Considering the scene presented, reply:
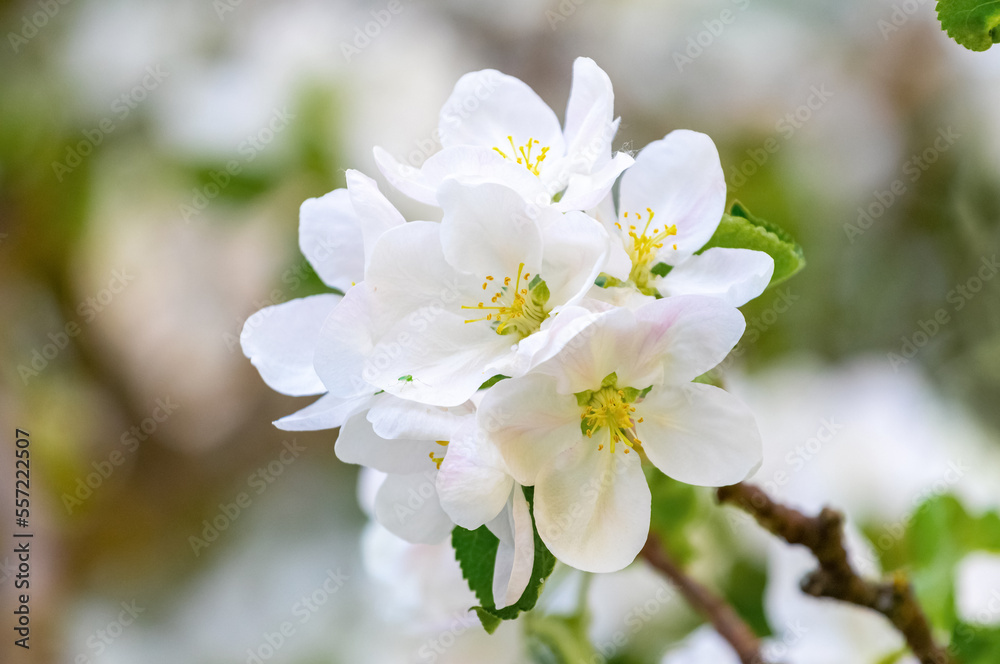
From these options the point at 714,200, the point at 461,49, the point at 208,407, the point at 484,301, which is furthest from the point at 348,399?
the point at 461,49

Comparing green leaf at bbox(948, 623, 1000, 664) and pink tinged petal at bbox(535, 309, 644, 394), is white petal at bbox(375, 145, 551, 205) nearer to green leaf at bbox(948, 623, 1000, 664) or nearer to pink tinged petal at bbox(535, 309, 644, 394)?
pink tinged petal at bbox(535, 309, 644, 394)

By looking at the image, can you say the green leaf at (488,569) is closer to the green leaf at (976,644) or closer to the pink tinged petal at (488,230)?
the pink tinged petal at (488,230)

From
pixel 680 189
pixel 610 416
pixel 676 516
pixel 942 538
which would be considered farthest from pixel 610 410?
pixel 942 538

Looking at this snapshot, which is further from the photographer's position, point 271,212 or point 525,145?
point 271,212

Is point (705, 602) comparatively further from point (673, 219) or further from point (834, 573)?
point (673, 219)

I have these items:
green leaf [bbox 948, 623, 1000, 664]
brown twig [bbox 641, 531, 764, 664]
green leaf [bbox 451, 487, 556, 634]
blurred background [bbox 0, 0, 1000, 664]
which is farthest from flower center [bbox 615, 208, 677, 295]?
blurred background [bbox 0, 0, 1000, 664]
